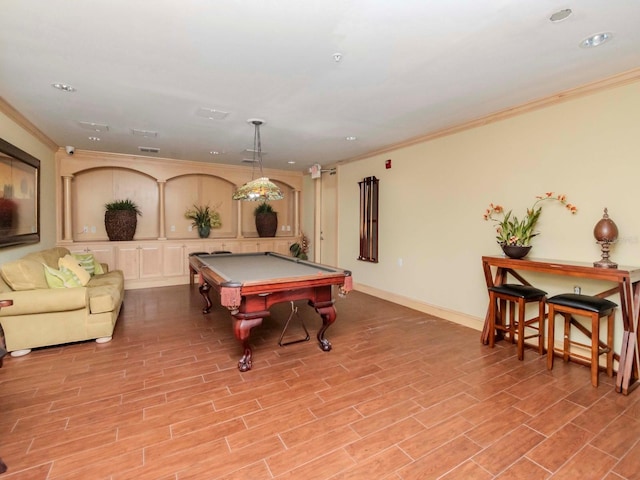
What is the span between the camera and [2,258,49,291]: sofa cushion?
3.21 metres

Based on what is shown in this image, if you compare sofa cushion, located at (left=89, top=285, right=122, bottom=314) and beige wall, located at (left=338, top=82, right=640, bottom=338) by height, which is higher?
beige wall, located at (left=338, top=82, right=640, bottom=338)

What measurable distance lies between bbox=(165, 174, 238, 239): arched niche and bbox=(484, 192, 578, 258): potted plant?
573 cm

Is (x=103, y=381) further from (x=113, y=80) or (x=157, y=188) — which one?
(x=157, y=188)

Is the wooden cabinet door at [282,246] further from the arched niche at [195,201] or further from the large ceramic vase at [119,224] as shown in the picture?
the large ceramic vase at [119,224]

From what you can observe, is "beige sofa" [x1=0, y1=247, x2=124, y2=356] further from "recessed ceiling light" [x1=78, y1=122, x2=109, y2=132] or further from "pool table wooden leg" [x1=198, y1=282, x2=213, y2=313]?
"recessed ceiling light" [x1=78, y1=122, x2=109, y2=132]

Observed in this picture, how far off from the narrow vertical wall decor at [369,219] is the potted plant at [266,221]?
93.6 inches

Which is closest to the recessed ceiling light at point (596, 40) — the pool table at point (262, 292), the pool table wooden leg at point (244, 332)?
the pool table at point (262, 292)

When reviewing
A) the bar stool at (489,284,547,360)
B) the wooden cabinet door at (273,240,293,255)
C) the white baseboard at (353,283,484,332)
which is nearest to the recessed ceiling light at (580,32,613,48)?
the bar stool at (489,284,547,360)

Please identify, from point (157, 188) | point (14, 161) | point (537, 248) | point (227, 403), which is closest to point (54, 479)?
point (227, 403)

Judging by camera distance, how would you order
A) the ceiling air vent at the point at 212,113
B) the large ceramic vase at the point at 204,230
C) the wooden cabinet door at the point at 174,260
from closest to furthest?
1. the ceiling air vent at the point at 212,113
2. the wooden cabinet door at the point at 174,260
3. the large ceramic vase at the point at 204,230

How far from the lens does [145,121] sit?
13.5ft

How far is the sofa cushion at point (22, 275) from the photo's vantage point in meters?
3.21

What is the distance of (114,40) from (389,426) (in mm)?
3241

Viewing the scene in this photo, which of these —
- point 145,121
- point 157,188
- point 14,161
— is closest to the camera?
point 14,161
